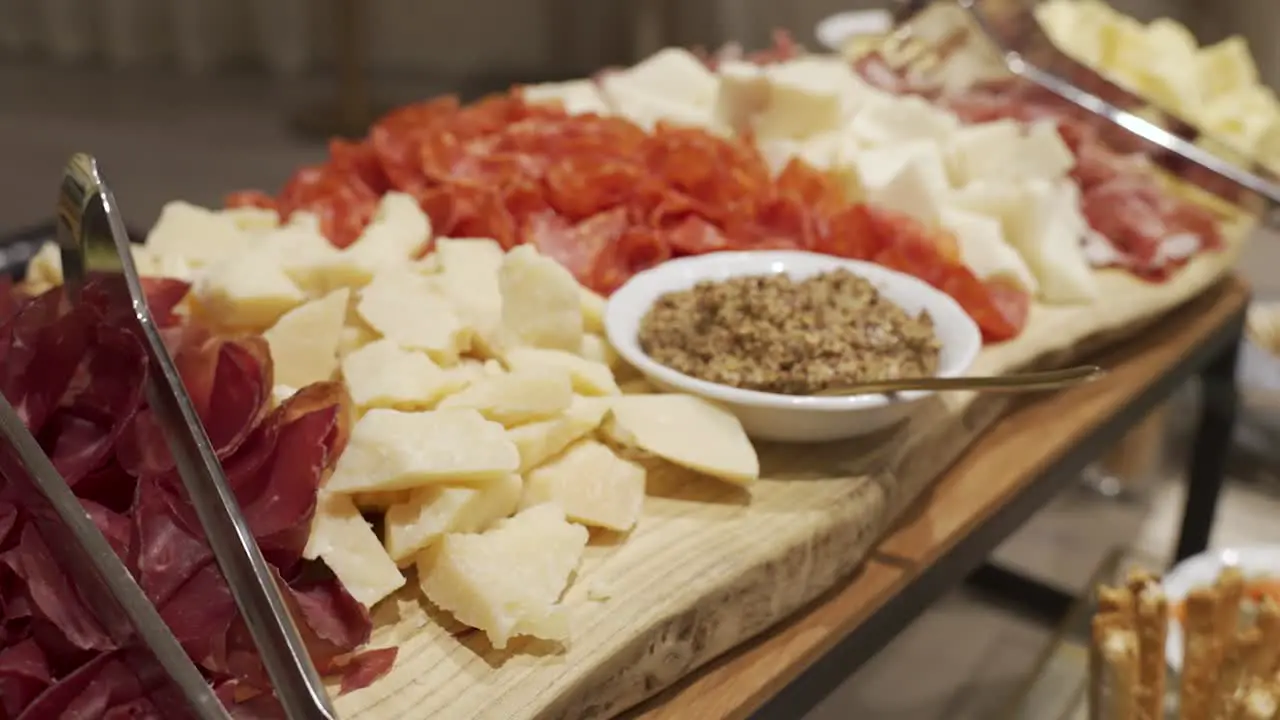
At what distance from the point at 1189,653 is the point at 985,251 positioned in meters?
0.39

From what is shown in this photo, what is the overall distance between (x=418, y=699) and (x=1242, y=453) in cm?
154

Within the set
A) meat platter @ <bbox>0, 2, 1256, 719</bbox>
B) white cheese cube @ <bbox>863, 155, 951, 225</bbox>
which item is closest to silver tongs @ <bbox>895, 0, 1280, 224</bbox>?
meat platter @ <bbox>0, 2, 1256, 719</bbox>

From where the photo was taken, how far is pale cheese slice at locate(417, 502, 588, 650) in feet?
2.07

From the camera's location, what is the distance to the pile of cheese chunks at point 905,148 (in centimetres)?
110

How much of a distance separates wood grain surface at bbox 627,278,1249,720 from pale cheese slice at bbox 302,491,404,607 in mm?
165

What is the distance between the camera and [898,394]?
0.79 metres

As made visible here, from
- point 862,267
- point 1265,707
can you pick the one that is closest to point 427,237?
point 862,267

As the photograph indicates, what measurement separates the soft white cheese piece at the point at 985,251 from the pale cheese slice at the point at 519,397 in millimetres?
491

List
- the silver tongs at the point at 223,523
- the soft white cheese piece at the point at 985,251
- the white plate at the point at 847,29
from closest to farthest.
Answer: the silver tongs at the point at 223,523 → the soft white cheese piece at the point at 985,251 → the white plate at the point at 847,29

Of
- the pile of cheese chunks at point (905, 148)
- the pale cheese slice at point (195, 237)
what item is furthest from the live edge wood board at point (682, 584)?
the pale cheese slice at point (195, 237)

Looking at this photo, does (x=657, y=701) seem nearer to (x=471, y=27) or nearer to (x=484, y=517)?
(x=484, y=517)

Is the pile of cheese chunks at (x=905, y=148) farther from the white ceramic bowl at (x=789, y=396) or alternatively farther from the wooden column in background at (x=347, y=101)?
the wooden column in background at (x=347, y=101)

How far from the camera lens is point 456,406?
2.43ft

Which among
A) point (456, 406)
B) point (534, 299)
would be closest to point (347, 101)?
point (534, 299)
